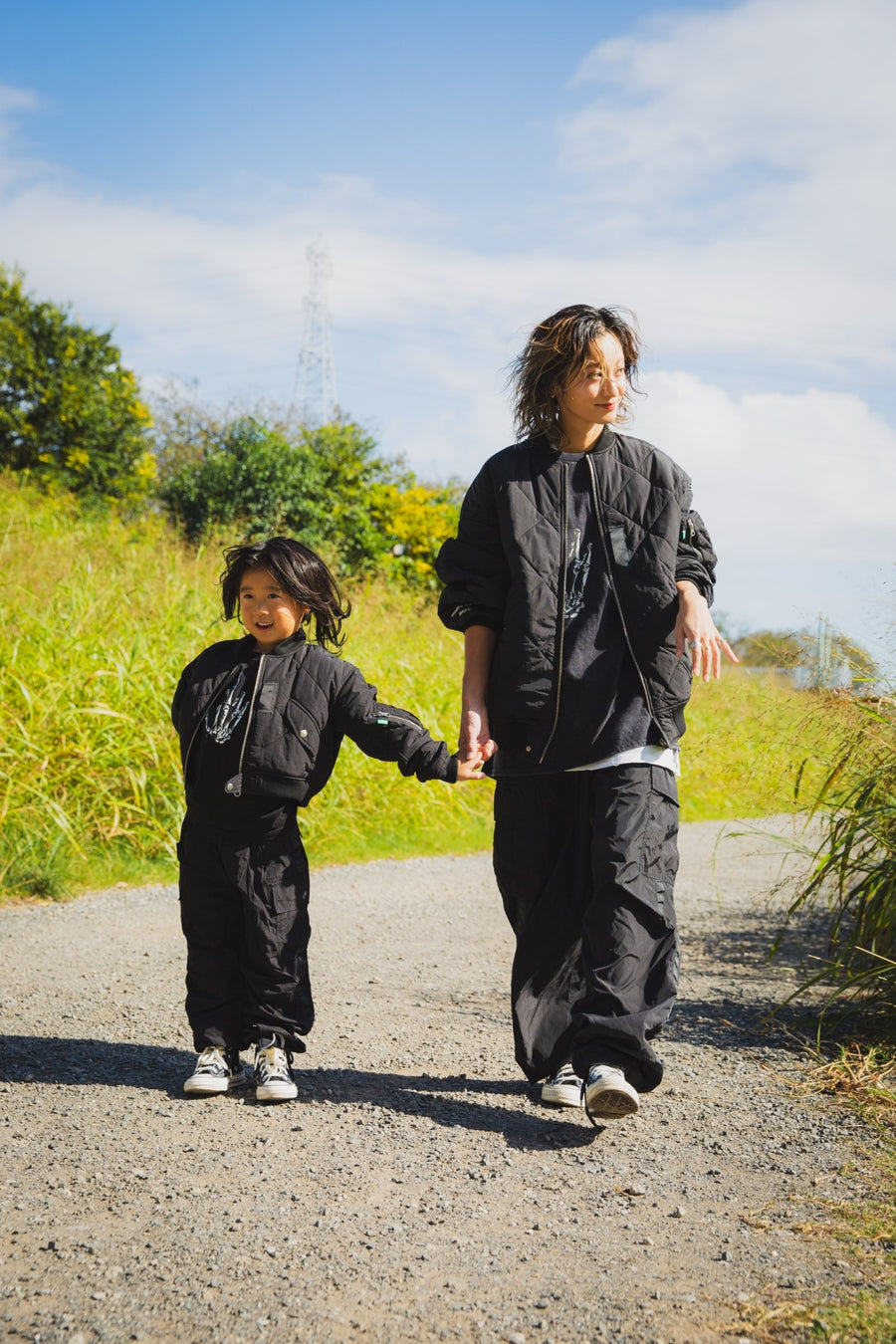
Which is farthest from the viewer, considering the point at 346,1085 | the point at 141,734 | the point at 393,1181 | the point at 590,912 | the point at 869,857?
the point at 141,734

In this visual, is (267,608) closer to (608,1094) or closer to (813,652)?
(608,1094)

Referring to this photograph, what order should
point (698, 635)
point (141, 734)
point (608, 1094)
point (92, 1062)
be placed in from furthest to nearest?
point (141, 734) < point (92, 1062) < point (698, 635) < point (608, 1094)

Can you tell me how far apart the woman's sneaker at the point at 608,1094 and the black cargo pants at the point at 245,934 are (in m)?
0.85

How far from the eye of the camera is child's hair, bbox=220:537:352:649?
3.34 m

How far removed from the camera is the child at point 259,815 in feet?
10.4

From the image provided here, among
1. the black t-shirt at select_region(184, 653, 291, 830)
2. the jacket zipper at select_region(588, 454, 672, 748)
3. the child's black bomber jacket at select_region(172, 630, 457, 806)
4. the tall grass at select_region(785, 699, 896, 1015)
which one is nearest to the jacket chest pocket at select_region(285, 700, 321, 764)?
the child's black bomber jacket at select_region(172, 630, 457, 806)

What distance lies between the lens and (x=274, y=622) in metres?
3.36

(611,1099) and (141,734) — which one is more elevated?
(141,734)

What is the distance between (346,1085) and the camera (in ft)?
10.8

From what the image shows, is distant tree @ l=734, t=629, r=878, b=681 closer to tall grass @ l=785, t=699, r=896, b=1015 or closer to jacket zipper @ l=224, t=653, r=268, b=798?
tall grass @ l=785, t=699, r=896, b=1015

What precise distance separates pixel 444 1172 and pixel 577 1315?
0.70 meters

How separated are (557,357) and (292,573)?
918 millimetres

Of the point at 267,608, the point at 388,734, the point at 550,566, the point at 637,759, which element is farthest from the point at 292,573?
the point at 637,759

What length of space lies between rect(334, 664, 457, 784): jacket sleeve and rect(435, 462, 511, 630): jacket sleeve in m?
0.32
